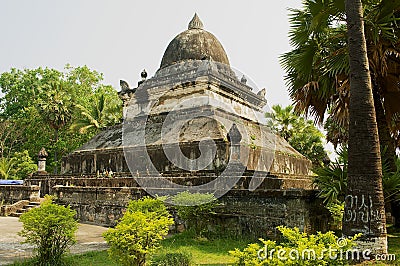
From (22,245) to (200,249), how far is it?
3934 millimetres

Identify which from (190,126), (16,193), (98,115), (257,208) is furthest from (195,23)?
(257,208)

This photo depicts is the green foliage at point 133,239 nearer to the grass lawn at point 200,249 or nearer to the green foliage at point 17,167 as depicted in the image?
the grass lawn at point 200,249

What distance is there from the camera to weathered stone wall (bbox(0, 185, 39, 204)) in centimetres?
1482

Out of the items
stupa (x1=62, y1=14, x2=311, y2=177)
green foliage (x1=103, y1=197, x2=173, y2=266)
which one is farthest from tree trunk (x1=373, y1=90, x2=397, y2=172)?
green foliage (x1=103, y1=197, x2=173, y2=266)

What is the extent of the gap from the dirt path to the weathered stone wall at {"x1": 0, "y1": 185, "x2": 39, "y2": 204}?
12.2ft

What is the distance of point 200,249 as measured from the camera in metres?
7.05

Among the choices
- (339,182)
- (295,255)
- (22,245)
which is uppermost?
(339,182)

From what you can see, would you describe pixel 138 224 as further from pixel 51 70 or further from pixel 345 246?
pixel 51 70

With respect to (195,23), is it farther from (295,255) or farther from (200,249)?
(295,255)

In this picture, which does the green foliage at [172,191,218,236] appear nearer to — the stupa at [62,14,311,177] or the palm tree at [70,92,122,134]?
the stupa at [62,14,311,177]

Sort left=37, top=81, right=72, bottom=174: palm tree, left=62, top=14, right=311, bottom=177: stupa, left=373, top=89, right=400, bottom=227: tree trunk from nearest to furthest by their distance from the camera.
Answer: left=373, top=89, right=400, bottom=227: tree trunk → left=62, top=14, right=311, bottom=177: stupa → left=37, top=81, right=72, bottom=174: palm tree

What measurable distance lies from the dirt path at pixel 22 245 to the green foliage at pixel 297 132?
16.4 meters

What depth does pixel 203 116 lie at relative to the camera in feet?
51.0

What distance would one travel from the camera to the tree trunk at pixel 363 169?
5.00m
